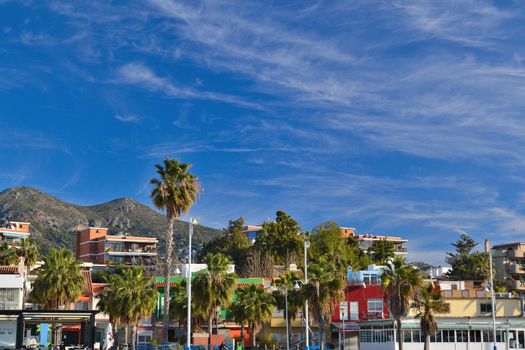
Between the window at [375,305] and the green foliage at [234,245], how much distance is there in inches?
1967

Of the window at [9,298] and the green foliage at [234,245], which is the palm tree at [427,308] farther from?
the green foliage at [234,245]

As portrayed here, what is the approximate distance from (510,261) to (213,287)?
8854 cm

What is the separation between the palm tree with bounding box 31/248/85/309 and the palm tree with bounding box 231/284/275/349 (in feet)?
51.6

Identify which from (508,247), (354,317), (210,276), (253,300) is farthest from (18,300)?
(508,247)

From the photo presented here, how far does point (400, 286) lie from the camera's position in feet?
189

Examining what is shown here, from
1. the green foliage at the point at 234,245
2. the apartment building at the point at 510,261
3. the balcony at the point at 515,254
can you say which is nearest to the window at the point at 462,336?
the green foliage at the point at 234,245

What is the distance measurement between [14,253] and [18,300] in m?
20.2

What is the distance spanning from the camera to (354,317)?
259 ft

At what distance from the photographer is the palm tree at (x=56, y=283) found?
6500cm

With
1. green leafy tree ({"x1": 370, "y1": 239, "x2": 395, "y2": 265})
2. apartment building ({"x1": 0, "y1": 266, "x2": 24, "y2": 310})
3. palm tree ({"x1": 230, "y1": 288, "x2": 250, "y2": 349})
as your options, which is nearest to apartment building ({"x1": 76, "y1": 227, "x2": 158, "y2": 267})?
green leafy tree ({"x1": 370, "y1": 239, "x2": 395, "y2": 265})

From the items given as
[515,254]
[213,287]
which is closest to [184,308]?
[213,287]

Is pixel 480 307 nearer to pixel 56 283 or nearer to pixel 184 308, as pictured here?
pixel 184 308

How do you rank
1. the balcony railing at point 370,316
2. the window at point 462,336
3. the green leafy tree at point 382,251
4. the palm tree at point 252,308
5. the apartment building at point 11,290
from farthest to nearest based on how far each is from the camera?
the green leafy tree at point 382,251, the balcony railing at point 370,316, the palm tree at point 252,308, the window at point 462,336, the apartment building at point 11,290

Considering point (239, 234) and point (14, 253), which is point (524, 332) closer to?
point (14, 253)
